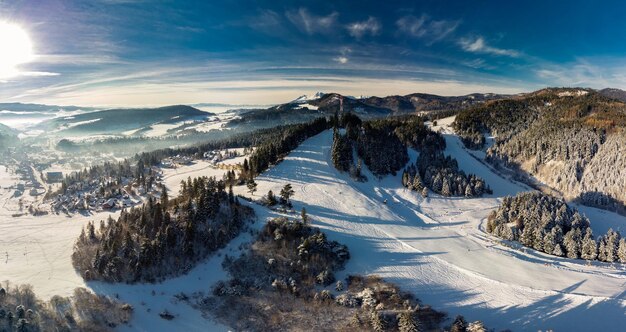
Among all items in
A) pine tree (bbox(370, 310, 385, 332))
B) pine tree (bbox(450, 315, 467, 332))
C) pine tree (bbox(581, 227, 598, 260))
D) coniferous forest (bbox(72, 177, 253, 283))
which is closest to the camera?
pine tree (bbox(450, 315, 467, 332))

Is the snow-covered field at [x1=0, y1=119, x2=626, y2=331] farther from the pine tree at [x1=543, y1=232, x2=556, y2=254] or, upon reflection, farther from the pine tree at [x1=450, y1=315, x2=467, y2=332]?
the pine tree at [x1=450, y1=315, x2=467, y2=332]

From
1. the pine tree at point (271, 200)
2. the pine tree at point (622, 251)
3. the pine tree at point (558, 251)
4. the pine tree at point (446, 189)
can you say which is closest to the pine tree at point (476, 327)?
the pine tree at point (558, 251)

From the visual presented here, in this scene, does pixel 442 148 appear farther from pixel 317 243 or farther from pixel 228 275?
pixel 228 275

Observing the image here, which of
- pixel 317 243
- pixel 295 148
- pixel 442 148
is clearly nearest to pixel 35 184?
pixel 295 148

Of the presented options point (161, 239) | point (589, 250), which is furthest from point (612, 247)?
point (161, 239)

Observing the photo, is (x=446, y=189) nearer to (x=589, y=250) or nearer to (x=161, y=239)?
(x=589, y=250)

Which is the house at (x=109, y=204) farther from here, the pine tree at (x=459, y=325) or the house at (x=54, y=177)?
the house at (x=54, y=177)

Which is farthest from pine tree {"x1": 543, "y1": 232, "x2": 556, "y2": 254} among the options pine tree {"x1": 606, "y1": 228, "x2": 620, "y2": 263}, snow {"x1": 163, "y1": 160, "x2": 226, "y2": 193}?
snow {"x1": 163, "y1": 160, "x2": 226, "y2": 193}
